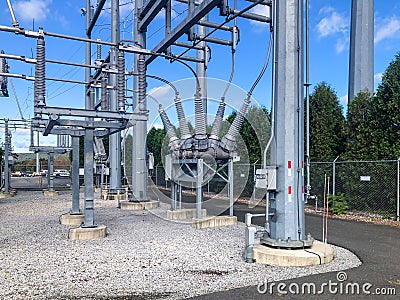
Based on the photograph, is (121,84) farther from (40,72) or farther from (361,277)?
(361,277)

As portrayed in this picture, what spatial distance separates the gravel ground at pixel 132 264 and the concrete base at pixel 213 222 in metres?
0.32

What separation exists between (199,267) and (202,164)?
4.61 m

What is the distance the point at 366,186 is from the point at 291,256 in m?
8.98

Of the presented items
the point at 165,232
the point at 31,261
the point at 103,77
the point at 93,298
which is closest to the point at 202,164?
the point at 165,232

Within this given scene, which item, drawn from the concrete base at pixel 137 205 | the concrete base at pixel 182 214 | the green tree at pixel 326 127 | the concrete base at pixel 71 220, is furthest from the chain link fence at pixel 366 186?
the concrete base at pixel 71 220

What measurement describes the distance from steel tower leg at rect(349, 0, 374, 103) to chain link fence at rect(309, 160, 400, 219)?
4694mm

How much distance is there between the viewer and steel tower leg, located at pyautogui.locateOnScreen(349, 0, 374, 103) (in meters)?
18.7

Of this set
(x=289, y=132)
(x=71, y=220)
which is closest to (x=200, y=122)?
(x=289, y=132)

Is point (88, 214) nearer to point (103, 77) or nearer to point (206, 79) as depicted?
point (103, 77)

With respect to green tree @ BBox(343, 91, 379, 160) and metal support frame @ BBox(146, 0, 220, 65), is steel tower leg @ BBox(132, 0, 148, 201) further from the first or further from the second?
green tree @ BBox(343, 91, 379, 160)

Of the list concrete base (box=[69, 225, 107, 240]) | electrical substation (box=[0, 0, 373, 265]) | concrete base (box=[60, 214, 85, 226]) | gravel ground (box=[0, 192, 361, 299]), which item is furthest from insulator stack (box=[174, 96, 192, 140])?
concrete base (box=[60, 214, 85, 226])

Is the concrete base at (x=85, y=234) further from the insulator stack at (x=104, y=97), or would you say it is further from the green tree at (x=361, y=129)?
the green tree at (x=361, y=129)

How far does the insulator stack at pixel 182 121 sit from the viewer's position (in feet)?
37.8

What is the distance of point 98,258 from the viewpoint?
7723 millimetres
